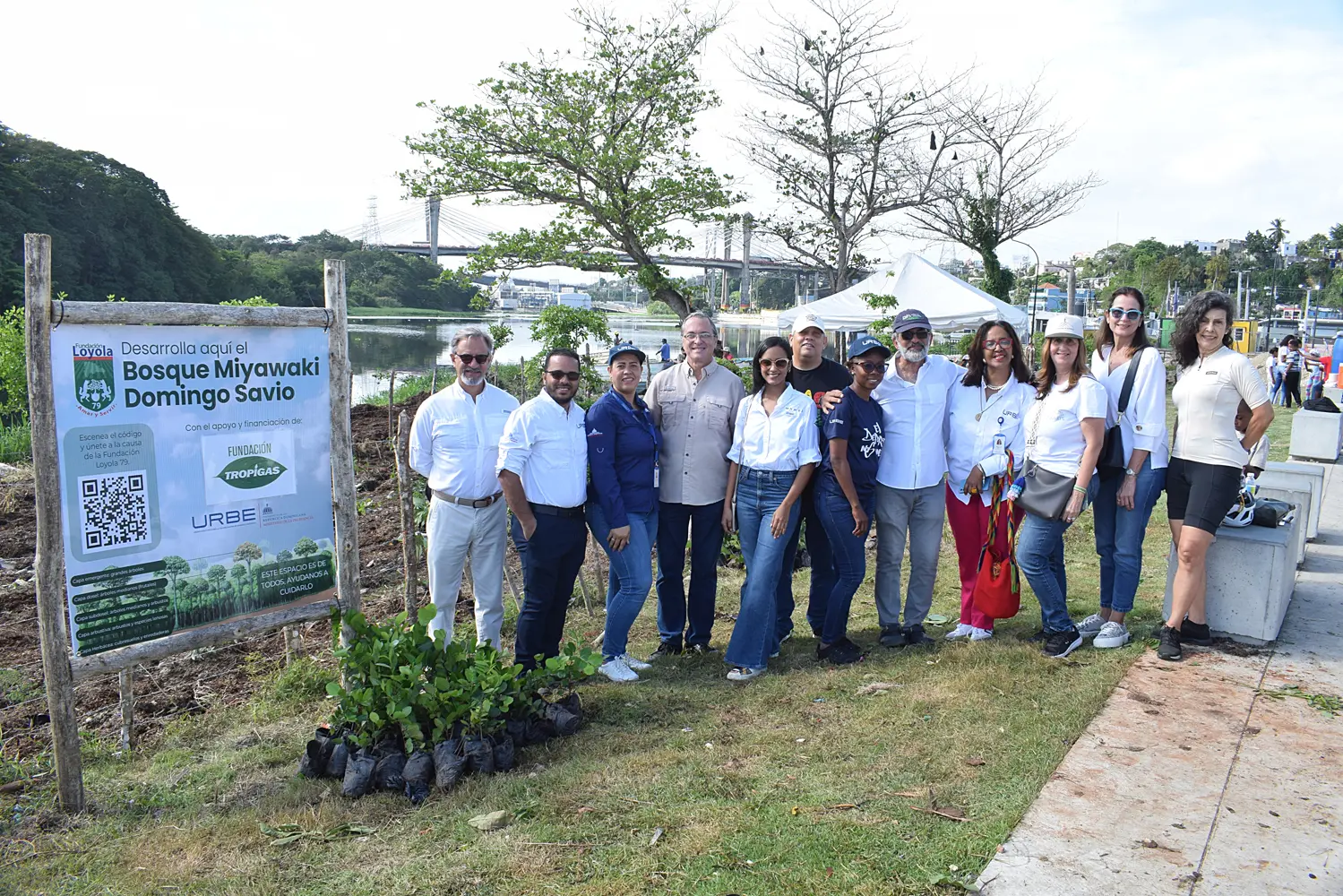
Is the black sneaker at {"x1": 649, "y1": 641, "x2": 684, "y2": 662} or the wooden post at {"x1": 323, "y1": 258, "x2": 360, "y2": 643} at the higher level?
the wooden post at {"x1": 323, "y1": 258, "x2": 360, "y2": 643}

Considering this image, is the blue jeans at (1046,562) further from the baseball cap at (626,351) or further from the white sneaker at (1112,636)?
the baseball cap at (626,351)

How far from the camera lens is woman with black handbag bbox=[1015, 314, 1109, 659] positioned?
425 cm

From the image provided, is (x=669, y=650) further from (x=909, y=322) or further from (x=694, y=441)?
(x=909, y=322)

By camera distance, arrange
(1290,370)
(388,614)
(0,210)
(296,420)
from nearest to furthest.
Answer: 1. (296,420)
2. (388,614)
3. (1290,370)
4. (0,210)

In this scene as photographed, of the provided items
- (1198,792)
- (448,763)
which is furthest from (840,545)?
(448,763)

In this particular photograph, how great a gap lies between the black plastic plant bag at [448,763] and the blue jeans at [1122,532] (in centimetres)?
320

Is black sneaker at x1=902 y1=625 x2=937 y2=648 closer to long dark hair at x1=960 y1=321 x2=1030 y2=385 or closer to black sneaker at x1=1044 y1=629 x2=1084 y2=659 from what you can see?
black sneaker at x1=1044 y1=629 x2=1084 y2=659

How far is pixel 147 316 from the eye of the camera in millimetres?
3393

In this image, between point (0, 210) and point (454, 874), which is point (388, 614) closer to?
point (454, 874)

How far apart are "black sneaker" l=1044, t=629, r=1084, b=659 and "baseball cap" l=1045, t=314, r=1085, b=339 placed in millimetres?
1447

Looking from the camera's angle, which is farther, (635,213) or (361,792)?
(635,213)

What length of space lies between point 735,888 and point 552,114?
1007cm

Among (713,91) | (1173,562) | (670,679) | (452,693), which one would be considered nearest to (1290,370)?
(713,91)

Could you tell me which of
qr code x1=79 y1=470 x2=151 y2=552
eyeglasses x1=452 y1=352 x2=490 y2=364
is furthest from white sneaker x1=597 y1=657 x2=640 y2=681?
qr code x1=79 y1=470 x2=151 y2=552
